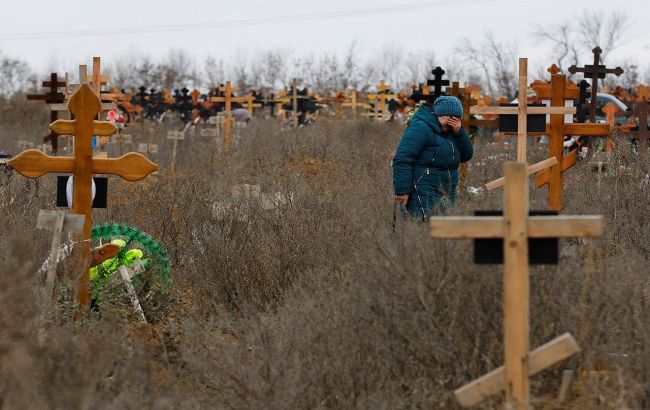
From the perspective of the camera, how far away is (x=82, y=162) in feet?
22.9

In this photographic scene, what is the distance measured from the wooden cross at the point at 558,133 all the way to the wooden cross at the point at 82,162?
4.14 metres

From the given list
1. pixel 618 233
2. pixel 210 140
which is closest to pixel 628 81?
pixel 210 140

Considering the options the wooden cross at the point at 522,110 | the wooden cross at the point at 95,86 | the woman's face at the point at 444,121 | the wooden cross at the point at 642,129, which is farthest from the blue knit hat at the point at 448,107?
the wooden cross at the point at 95,86

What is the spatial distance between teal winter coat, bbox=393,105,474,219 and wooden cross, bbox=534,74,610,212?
2110mm

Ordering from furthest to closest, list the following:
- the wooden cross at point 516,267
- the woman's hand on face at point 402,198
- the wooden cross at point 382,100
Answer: the wooden cross at point 382,100 < the woman's hand on face at point 402,198 < the wooden cross at point 516,267

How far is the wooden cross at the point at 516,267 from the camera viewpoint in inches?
172

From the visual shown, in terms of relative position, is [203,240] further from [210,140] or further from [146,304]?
[210,140]

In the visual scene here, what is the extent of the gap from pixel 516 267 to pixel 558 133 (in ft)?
19.5

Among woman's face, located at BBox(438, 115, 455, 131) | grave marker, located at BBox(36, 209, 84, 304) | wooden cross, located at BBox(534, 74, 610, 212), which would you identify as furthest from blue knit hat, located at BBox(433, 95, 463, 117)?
grave marker, located at BBox(36, 209, 84, 304)

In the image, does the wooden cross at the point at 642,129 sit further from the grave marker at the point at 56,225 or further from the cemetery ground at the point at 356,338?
the grave marker at the point at 56,225

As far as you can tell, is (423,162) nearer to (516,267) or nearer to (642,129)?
(516,267)

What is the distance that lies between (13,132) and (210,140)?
1126cm

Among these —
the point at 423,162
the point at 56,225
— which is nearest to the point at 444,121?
the point at 423,162

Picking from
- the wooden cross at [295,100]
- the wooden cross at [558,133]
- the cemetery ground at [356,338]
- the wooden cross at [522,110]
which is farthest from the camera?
the wooden cross at [295,100]
